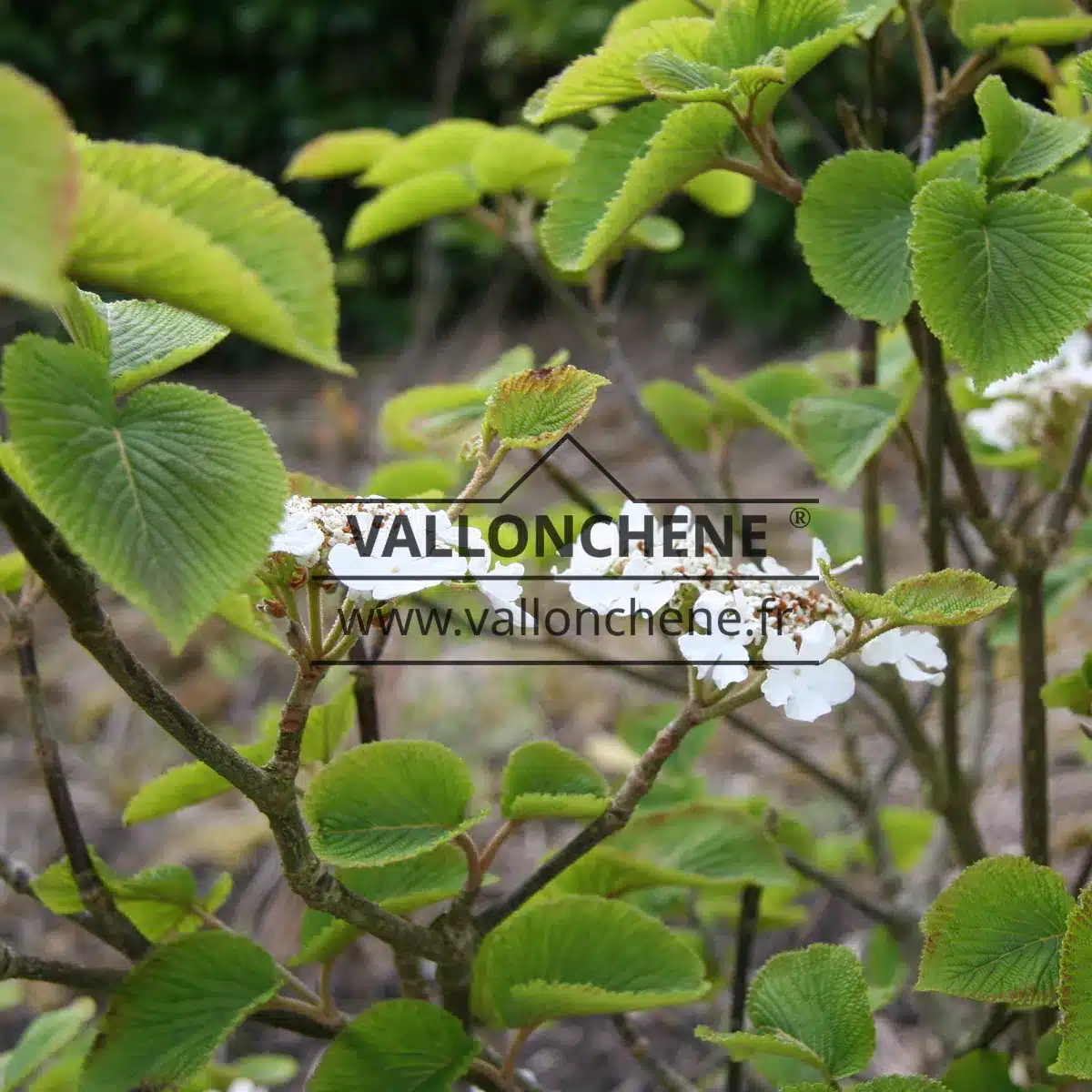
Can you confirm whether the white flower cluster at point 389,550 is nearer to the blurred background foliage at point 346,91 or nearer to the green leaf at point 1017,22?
the green leaf at point 1017,22

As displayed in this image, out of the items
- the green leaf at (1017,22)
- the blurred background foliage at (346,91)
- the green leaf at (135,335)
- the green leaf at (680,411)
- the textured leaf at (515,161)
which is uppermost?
the blurred background foliage at (346,91)

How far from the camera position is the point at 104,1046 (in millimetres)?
581

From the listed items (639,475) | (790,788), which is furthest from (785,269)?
(790,788)

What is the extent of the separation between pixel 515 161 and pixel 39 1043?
25.3 inches

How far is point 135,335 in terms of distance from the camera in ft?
1.60

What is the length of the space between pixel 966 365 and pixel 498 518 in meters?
0.25

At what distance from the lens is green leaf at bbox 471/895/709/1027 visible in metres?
0.61

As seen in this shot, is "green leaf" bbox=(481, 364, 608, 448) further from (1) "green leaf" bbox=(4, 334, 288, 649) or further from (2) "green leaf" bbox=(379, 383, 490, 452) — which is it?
(2) "green leaf" bbox=(379, 383, 490, 452)

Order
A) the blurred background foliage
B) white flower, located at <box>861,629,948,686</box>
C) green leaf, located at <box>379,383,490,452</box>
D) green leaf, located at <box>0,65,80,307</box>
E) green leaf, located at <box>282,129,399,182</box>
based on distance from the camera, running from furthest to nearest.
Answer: the blurred background foliage → green leaf, located at <box>282,129,399,182</box> → green leaf, located at <box>379,383,490,452</box> → white flower, located at <box>861,629,948,686</box> → green leaf, located at <box>0,65,80,307</box>

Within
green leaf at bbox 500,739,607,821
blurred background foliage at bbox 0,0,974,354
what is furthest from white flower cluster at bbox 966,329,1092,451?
blurred background foliage at bbox 0,0,974,354

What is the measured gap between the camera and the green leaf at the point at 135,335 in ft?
1.43

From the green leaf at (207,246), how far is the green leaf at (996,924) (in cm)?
37

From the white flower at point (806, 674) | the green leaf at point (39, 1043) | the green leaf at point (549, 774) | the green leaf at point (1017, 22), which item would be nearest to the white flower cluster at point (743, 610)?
the white flower at point (806, 674)

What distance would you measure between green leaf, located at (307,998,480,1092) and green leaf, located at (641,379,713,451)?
0.50 metres
